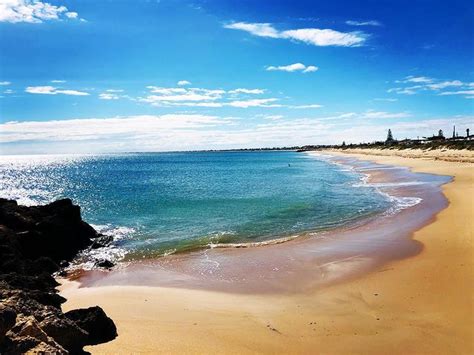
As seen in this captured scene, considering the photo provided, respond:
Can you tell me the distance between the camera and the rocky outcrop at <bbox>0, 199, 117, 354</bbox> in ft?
19.4

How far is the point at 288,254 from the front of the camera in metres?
16.5

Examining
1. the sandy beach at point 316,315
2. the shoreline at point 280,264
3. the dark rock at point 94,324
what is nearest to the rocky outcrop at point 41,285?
the dark rock at point 94,324

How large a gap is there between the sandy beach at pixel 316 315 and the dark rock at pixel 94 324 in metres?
0.21

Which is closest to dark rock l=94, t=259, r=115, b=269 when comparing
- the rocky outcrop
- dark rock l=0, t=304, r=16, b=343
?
the rocky outcrop

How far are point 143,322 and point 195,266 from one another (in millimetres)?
6099

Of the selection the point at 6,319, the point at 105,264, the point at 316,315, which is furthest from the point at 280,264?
the point at 6,319

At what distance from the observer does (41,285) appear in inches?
448

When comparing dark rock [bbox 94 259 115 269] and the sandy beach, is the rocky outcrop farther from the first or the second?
dark rock [bbox 94 259 115 269]

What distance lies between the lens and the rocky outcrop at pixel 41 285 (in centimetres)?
590

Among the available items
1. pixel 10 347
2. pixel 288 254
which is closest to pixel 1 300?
pixel 10 347

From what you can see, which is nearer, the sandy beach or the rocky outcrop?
the rocky outcrop

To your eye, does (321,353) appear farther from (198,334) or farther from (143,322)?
(143,322)

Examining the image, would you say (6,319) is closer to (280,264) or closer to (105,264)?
(280,264)

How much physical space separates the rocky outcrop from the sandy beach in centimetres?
74
